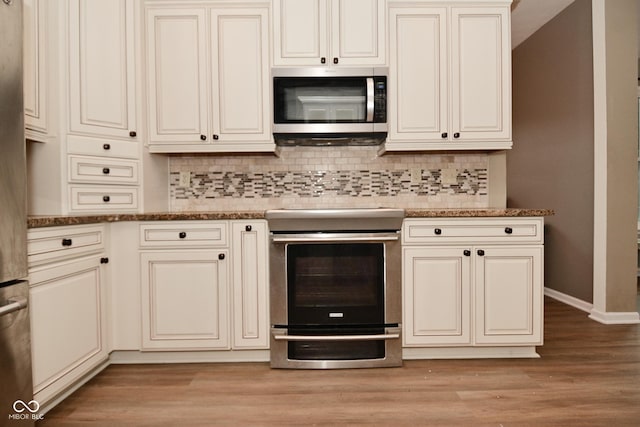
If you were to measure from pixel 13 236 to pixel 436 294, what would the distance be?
203cm

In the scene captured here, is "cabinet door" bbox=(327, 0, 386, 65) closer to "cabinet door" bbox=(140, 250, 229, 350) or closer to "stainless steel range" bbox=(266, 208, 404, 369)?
"stainless steel range" bbox=(266, 208, 404, 369)

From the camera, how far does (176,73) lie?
2473 mm

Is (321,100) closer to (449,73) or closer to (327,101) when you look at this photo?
(327,101)

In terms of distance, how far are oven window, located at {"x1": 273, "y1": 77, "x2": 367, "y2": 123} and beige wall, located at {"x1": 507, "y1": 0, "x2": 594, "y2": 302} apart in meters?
2.19

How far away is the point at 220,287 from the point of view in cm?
223

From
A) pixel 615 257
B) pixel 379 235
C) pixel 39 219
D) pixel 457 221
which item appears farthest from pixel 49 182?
pixel 615 257

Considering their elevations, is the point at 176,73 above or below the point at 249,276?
above

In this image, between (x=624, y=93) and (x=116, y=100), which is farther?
(x=624, y=93)

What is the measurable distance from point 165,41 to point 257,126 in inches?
31.3

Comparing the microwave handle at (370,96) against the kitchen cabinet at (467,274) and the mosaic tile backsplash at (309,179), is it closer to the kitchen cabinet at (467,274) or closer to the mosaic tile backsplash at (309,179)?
the mosaic tile backsplash at (309,179)

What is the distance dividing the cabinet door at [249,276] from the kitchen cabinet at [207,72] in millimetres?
659

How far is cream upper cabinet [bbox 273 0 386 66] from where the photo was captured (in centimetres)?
245

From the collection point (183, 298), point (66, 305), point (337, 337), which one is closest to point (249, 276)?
point (183, 298)

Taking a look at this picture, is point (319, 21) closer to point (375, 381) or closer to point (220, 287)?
point (220, 287)
